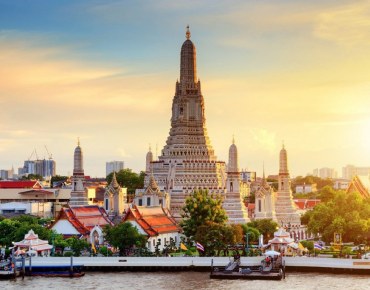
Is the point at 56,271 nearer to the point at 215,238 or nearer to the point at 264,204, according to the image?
the point at 215,238

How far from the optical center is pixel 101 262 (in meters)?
69.4

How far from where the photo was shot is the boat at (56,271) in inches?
2581

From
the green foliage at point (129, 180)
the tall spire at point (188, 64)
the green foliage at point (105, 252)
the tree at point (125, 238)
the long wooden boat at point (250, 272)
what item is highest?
the tall spire at point (188, 64)

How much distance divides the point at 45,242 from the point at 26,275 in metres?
5.94

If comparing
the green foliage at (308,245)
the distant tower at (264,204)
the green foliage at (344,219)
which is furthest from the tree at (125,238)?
the distant tower at (264,204)

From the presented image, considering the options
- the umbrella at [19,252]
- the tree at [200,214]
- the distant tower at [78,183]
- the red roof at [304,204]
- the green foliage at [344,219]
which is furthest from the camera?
the red roof at [304,204]

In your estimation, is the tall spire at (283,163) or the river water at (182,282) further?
the tall spire at (283,163)

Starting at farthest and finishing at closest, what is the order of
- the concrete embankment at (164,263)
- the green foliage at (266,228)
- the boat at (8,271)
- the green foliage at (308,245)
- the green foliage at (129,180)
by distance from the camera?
1. the green foliage at (129,180)
2. the green foliage at (266,228)
3. the green foliage at (308,245)
4. the concrete embankment at (164,263)
5. the boat at (8,271)

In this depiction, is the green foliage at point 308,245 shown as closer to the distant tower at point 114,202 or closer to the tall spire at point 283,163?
the distant tower at point 114,202

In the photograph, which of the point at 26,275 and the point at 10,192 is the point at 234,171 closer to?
the point at 26,275

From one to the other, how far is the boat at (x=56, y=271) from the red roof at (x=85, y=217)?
1268 cm

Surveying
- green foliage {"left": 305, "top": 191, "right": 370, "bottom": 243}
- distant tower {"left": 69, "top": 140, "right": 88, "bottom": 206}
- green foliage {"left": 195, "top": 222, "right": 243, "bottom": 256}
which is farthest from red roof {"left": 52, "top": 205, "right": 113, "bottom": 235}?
green foliage {"left": 305, "top": 191, "right": 370, "bottom": 243}

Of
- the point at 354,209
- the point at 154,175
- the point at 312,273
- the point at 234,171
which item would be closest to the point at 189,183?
the point at 154,175

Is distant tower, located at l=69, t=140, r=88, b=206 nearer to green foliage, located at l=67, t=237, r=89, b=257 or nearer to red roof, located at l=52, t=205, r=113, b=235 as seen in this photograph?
red roof, located at l=52, t=205, r=113, b=235
